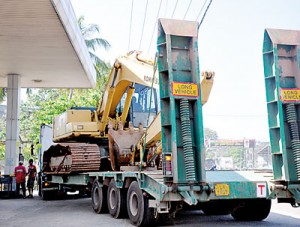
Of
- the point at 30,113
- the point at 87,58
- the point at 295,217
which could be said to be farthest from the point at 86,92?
the point at 295,217

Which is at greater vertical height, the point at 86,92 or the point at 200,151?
the point at 86,92

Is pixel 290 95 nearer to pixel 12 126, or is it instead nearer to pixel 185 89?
pixel 185 89

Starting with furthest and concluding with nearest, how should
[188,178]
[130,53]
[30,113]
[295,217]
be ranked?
[30,113] → [130,53] → [295,217] → [188,178]

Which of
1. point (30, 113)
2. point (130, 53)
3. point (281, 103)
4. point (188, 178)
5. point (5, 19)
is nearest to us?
point (188, 178)

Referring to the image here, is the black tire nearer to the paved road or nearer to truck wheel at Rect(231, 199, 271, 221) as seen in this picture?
the paved road

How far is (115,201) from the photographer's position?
1059 centimetres

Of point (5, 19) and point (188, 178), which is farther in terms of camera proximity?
point (5, 19)

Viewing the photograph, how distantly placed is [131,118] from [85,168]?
210cm

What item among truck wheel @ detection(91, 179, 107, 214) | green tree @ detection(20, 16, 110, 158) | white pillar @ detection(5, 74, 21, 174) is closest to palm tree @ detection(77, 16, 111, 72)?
green tree @ detection(20, 16, 110, 158)

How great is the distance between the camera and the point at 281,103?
8242 millimetres

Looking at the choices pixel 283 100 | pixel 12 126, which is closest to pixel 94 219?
pixel 283 100

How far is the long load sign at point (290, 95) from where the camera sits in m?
8.30

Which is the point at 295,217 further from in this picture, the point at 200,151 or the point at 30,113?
the point at 30,113

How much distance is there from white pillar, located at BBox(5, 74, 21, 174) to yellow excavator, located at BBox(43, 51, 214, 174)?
3.36 metres
